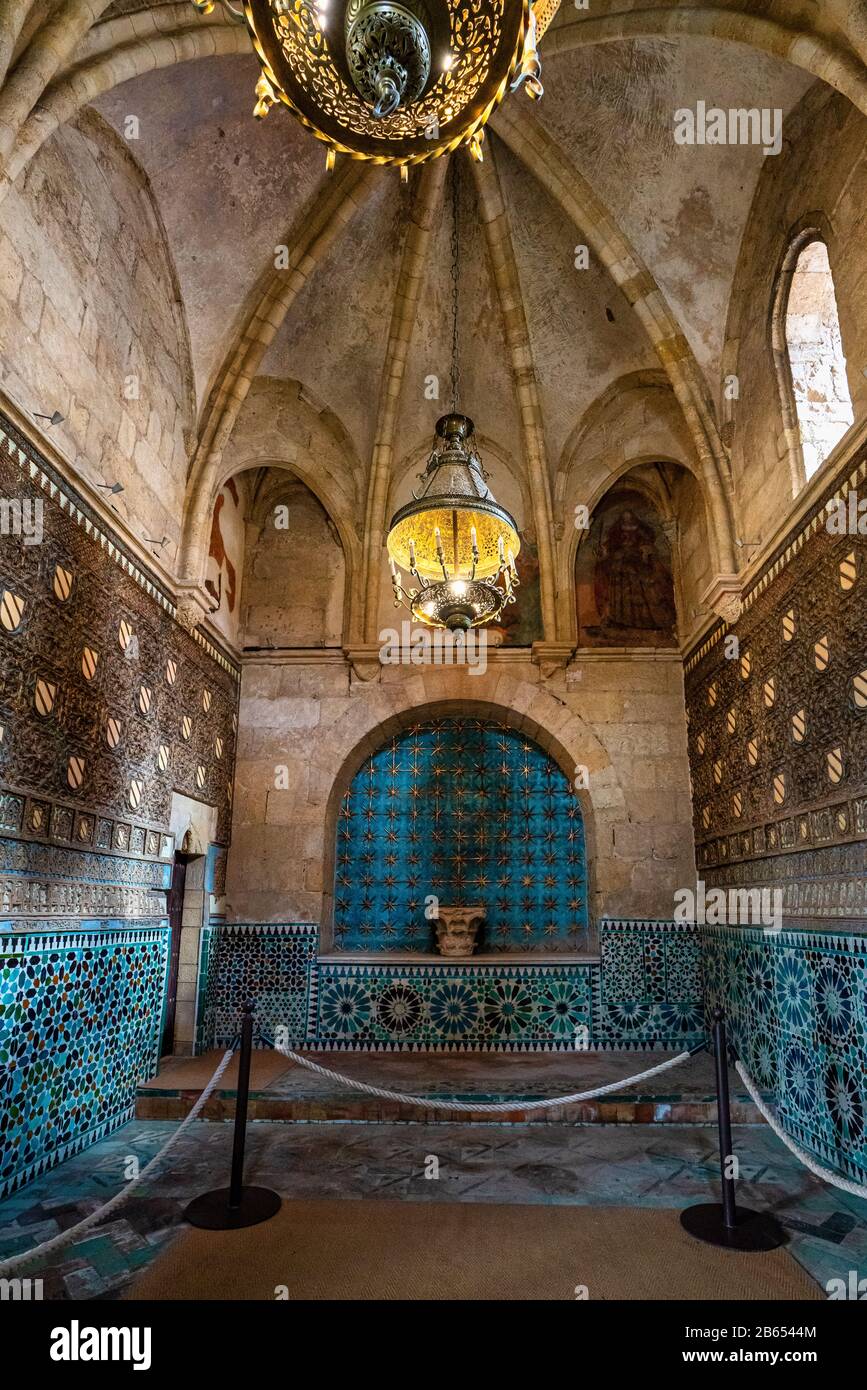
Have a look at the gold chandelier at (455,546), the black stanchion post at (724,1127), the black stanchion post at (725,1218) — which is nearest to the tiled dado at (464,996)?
the black stanchion post at (725,1218)

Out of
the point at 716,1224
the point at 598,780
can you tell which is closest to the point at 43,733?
the point at 716,1224

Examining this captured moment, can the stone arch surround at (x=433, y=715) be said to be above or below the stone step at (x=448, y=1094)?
above

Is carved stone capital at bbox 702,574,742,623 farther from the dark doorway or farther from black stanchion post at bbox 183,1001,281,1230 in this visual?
the dark doorway

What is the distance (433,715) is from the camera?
30.2 feet

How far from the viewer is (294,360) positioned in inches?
326

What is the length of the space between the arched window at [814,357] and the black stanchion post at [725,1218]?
4.34 metres

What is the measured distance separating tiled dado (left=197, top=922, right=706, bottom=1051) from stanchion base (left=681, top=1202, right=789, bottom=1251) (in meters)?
3.89

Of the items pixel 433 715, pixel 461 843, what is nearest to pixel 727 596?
pixel 433 715

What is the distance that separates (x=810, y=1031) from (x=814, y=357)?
16.5 feet

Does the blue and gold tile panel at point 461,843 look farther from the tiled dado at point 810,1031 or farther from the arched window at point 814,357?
Answer: the arched window at point 814,357

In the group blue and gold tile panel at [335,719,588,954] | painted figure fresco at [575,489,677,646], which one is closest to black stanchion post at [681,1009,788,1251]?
blue and gold tile panel at [335,719,588,954]

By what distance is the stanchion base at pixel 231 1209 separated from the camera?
151 inches

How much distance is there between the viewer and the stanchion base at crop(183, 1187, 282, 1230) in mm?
3844

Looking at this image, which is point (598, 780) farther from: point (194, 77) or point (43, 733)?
point (194, 77)
